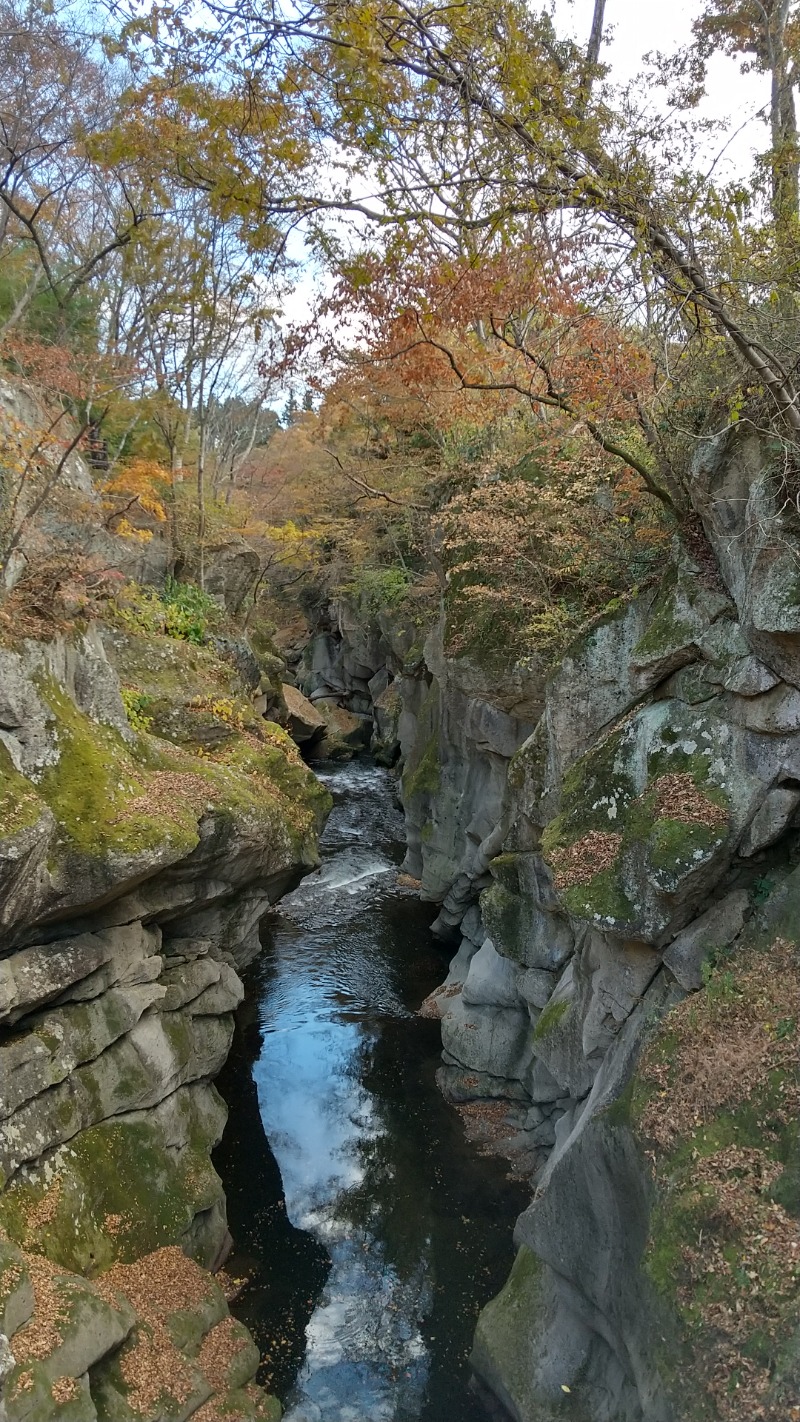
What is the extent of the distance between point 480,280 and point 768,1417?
9820 mm

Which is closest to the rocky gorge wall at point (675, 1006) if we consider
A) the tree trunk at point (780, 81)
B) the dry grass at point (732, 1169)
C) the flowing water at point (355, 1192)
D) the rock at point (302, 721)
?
the dry grass at point (732, 1169)

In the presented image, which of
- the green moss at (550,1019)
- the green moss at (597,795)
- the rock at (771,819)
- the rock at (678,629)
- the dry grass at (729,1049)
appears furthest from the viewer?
the green moss at (550,1019)

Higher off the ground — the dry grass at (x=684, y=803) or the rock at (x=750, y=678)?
the rock at (x=750, y=678)

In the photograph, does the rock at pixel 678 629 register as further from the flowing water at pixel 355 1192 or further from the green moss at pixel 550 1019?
the flowing water at pixel 355 1192

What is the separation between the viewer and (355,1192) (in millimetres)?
12680

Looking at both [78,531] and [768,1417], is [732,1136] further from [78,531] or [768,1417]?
[78,531]

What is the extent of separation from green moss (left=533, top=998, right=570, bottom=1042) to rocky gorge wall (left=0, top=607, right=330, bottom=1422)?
4962 millimetres

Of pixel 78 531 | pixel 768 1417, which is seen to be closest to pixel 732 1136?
pixel 768 1417

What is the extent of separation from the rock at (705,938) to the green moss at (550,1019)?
2.96 meters

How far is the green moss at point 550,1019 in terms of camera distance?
37.4 ft

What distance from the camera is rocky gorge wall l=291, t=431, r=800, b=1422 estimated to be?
637 cm

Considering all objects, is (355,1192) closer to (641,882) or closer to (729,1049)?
(641,882)

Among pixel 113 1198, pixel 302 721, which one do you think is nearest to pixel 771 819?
pixel 113 1198

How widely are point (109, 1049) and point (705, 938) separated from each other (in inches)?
294
